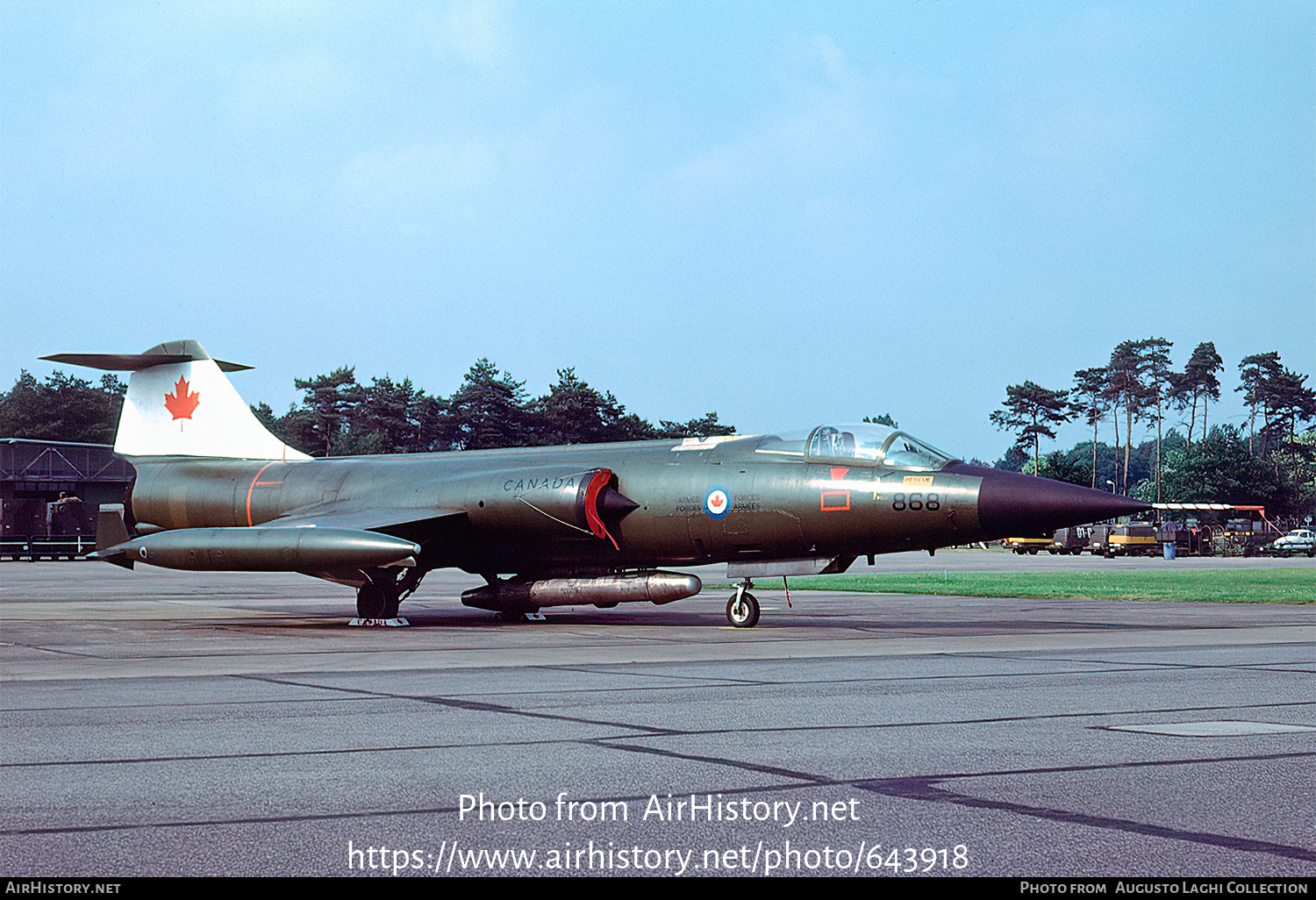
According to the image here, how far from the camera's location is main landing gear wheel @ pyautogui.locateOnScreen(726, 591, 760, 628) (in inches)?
731

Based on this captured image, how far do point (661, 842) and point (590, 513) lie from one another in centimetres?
1390

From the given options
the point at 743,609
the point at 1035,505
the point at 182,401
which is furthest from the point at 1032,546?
the point at 1035,505

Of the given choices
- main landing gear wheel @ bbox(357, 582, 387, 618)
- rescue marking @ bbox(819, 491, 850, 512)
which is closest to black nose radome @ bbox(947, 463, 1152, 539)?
rescue marking @ bbox(819, 491, 850, 512)

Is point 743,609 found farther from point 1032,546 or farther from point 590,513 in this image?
point 1032,546

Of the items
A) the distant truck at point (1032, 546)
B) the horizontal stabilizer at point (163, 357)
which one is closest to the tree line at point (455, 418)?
the distant truck at point (1032, 546)

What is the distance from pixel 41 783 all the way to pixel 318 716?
2.59 meters

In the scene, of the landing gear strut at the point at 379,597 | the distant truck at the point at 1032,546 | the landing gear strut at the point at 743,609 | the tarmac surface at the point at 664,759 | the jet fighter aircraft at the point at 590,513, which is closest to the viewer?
the tarmac surface at the point at 664,759

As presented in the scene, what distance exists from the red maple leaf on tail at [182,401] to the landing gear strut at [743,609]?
11.1 meters

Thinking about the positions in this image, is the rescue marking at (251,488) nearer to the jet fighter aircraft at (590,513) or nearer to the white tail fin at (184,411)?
the jet fighter aircraft at (590,513)

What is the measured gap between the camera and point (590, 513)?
18922mm

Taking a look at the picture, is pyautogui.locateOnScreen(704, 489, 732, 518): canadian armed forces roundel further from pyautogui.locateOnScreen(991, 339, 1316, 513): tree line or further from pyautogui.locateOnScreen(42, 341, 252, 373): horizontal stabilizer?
pyautogui.locateOnScreen(991, 339, 1316, 513): tree line

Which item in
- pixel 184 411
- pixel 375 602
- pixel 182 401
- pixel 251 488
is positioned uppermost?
pixel 182 401

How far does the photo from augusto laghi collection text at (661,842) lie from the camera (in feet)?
15.5
